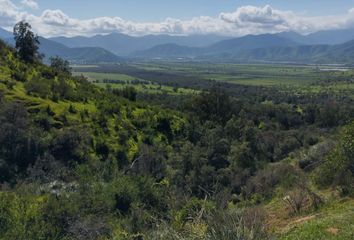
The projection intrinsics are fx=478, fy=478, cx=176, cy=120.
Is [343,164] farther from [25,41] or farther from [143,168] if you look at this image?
[25,41]

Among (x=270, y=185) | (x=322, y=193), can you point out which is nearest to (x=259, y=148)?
(x=270, y=185)

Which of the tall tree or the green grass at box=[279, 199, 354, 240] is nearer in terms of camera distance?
the green grass at box=[279, 199, 354, 240]

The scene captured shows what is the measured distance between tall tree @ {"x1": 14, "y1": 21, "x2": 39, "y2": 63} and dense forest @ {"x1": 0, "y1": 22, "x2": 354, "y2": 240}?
0.18 m

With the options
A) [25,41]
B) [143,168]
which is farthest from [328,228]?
[25,41]

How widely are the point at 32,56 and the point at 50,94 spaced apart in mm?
17598

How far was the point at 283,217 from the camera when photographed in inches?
952

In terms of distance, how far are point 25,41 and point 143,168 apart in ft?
116

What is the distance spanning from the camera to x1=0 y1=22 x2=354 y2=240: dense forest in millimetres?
21312

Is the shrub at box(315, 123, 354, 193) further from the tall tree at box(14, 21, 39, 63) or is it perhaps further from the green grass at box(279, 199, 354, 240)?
the tall tree at box(14, 21, 39, 63)

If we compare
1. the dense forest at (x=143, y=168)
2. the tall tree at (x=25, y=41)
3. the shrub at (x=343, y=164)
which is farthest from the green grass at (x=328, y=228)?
the tall tree at (x=25, y=41)

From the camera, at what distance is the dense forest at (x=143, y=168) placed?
69.9ft

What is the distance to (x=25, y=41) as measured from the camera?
63875 mm

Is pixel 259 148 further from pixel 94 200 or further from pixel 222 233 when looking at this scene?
pixel 222 233

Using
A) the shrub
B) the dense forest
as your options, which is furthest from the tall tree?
the shrub
